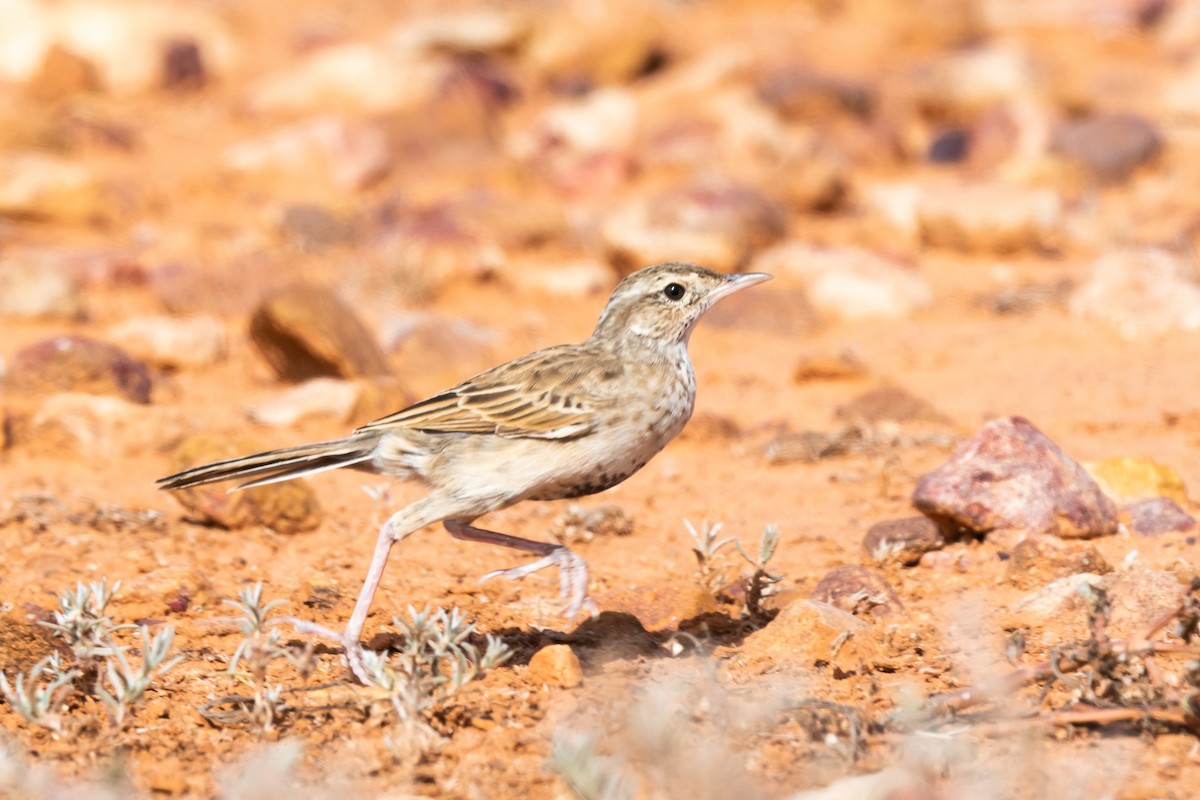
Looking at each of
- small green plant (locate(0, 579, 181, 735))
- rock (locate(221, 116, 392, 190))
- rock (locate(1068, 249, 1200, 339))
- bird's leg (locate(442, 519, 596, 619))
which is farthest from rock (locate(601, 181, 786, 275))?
small green plant (locate(0, 579, 181, 735))

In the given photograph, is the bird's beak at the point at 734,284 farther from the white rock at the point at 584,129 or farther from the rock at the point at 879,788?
the white rock at the point at 584,129

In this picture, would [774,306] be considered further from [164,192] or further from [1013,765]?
[1013,765]

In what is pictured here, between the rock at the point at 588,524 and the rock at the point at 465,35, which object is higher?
the rock at the point at 465,35

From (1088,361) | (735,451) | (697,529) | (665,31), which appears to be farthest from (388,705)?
(665,31)

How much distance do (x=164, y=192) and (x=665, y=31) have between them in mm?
6658

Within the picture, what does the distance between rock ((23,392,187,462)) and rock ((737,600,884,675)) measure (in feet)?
12.9

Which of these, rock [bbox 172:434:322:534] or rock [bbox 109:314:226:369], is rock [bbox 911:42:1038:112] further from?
rock [bbox 172:434:322:534]

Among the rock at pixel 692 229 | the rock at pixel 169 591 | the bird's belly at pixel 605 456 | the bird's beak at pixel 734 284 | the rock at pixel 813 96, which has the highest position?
the rock at pixel 813 96

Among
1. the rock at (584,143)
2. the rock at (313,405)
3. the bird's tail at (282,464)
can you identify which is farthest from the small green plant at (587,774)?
the rock at (584,143)

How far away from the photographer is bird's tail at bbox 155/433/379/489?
530 cm

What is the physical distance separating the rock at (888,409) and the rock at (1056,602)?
286 centimetres

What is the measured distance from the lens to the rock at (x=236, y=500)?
22.1 ft

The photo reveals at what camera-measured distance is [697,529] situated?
6.96 meters

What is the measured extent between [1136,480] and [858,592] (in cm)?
191
